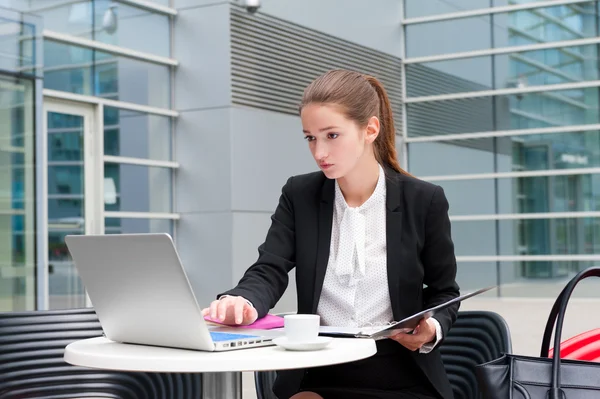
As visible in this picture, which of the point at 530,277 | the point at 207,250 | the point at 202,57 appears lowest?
the point at 530,277

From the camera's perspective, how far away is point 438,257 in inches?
85.6

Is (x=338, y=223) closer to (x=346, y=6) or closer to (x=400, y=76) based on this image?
(x=346, y=6)

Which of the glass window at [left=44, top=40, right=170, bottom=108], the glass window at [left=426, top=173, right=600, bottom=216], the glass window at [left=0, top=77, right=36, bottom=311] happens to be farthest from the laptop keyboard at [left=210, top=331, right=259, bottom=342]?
the glass window at [left=426, top=173, right=600, bottom=216]

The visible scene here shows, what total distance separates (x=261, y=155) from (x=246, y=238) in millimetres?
1077

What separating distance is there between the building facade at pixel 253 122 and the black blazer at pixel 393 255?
5420 mm

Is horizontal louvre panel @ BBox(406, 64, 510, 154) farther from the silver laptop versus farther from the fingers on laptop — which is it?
the silver laptop

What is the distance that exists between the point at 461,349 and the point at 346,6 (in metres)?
10.4

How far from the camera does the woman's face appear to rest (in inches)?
81.5

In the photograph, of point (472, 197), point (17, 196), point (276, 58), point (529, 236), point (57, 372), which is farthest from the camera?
point (472, 197)

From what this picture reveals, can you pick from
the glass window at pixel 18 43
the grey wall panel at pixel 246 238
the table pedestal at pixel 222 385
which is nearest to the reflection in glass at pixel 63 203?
the glass window at pixel 18 43

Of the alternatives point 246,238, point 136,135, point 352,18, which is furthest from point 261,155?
point 352,18

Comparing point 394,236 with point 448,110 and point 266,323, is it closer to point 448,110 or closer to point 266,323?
point 266,323

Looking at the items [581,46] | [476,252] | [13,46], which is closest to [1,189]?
[13,46]

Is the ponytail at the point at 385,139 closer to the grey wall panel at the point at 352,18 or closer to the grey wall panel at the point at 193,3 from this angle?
the grey wall panel at the point at 193,3
